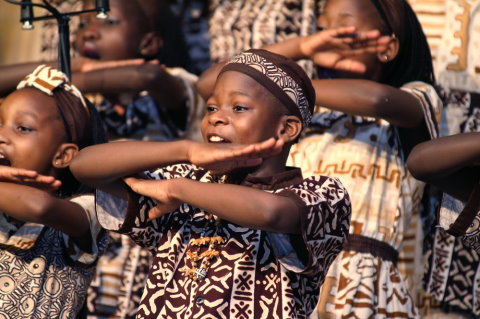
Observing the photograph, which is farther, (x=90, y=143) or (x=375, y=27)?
(x=375, y=27)

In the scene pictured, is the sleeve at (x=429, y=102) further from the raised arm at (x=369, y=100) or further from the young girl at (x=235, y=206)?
the young girl at (x=235, y=206)

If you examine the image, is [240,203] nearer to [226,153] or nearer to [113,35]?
[226,153]

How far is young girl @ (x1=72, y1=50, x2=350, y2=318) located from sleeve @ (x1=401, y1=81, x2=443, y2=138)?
0.87 m

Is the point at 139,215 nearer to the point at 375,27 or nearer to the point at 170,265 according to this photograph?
the point at 170,265

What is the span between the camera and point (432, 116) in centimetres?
414

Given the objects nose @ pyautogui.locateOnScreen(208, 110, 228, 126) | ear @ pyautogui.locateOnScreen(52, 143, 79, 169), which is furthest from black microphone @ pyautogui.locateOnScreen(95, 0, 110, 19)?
nose @ pyautogui.locateOnScreen(208, 110, 228, 126)

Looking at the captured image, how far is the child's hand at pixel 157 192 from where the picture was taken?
120 inches

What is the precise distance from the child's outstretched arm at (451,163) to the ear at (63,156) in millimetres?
1239

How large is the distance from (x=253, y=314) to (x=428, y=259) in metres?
1.62

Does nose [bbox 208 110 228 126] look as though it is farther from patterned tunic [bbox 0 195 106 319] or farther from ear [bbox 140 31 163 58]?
ear [bbox 140 31 163 58]

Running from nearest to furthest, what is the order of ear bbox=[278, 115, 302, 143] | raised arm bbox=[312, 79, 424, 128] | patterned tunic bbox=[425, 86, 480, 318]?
ear bbox=[278, 115, 302, 143] → raised arm bbox=[312, 79, 424, 128] → patterned tunic bbox=[425, 86, 480, 318]

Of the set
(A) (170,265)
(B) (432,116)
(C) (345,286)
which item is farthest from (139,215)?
(B) (432,116)

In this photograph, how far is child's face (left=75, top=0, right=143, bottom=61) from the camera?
4.92 m

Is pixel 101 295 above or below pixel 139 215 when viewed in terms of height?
below
